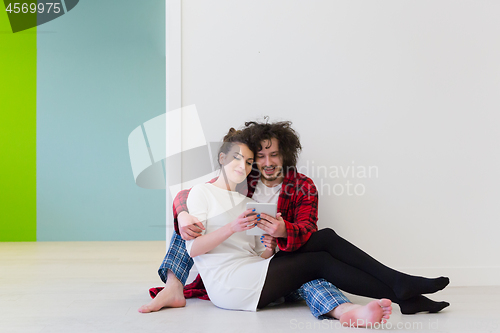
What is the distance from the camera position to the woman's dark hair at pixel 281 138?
1702mm

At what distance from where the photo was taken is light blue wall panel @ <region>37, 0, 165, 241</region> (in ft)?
12.0

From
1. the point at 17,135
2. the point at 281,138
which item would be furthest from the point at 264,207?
the point at 17,135

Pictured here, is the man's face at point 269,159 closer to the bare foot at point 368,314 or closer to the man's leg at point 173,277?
the man's leg at point 173,277

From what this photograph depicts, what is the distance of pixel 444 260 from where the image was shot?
81.4 inches

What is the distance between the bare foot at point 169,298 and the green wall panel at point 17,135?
2.64m

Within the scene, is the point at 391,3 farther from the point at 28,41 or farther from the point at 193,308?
the point at 28,41

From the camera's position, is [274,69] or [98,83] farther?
[98,83]

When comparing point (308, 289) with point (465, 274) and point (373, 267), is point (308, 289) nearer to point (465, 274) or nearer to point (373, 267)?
point (373, 267)

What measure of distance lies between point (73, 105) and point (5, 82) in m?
0.64

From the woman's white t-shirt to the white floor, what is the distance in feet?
0.22

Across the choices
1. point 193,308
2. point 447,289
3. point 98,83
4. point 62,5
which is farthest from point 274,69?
point 62,5

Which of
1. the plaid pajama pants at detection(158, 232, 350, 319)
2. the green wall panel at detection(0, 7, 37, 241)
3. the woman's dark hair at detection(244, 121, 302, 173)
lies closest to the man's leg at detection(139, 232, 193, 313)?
the plaid pajama pants at detection(158, 232, 350, 319)

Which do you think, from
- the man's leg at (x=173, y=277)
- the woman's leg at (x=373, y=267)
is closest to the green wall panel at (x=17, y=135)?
the man's leg at (x=173, y=277)

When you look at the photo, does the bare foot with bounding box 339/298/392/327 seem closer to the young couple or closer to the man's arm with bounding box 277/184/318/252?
the young couple
